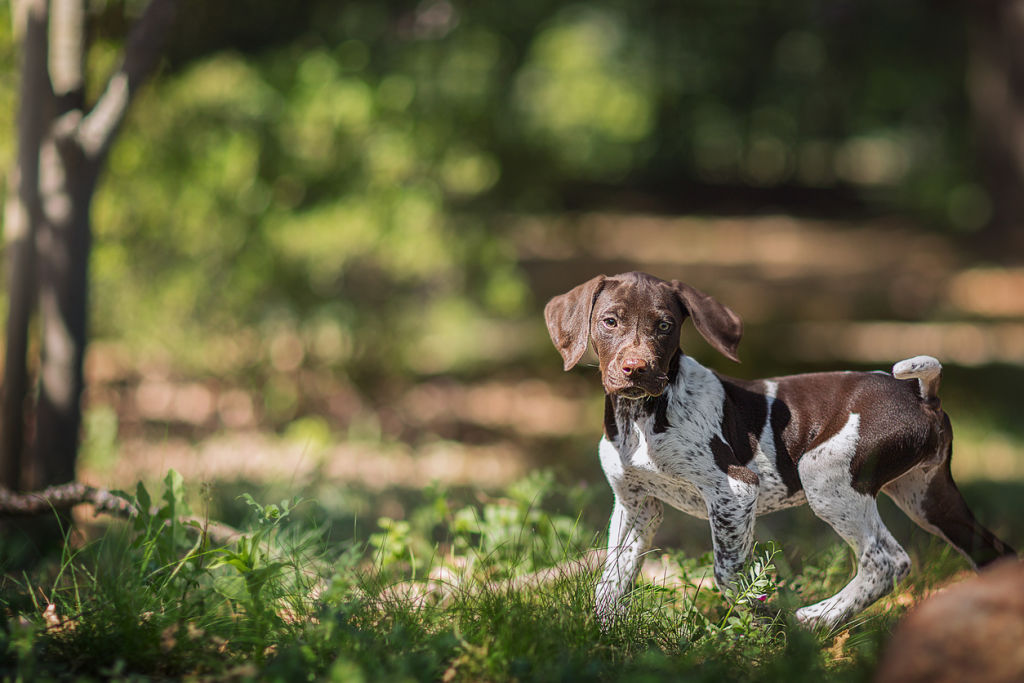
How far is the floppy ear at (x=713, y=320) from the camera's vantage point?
3484mm

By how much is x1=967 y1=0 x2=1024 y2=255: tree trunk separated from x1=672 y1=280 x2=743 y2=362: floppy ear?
473 inches

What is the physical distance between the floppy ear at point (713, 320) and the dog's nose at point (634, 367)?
33 cm

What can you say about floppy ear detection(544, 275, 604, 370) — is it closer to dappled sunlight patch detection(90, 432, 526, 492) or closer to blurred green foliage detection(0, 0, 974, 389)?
dappled sunlight patch detection(90, 432, 526, 492)

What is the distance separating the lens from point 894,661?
2648 mm

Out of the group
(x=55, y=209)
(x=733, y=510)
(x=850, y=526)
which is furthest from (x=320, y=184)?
(x=850, y=526)

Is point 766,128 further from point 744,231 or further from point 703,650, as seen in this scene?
point 703,650

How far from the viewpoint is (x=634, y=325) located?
340cm

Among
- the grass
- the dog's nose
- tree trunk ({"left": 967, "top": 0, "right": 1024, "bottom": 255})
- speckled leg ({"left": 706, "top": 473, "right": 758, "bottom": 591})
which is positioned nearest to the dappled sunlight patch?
the grass

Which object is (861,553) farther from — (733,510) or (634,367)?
(634,367)

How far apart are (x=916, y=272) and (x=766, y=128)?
63.2ft

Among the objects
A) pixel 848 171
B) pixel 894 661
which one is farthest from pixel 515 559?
pixel 848 171

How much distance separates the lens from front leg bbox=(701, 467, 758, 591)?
3.44 m

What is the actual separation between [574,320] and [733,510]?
848 mm

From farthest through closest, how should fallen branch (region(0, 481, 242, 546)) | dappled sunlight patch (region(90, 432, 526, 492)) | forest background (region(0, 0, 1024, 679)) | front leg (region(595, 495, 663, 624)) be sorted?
dappled sunlight patch (region(90, 432, 526, 492)) < forest background (region(0, 0, 1024, 679)) < fallen branch (region(0, 481, 242, 546)) < front leg (region(595, 495, 663, 624))
